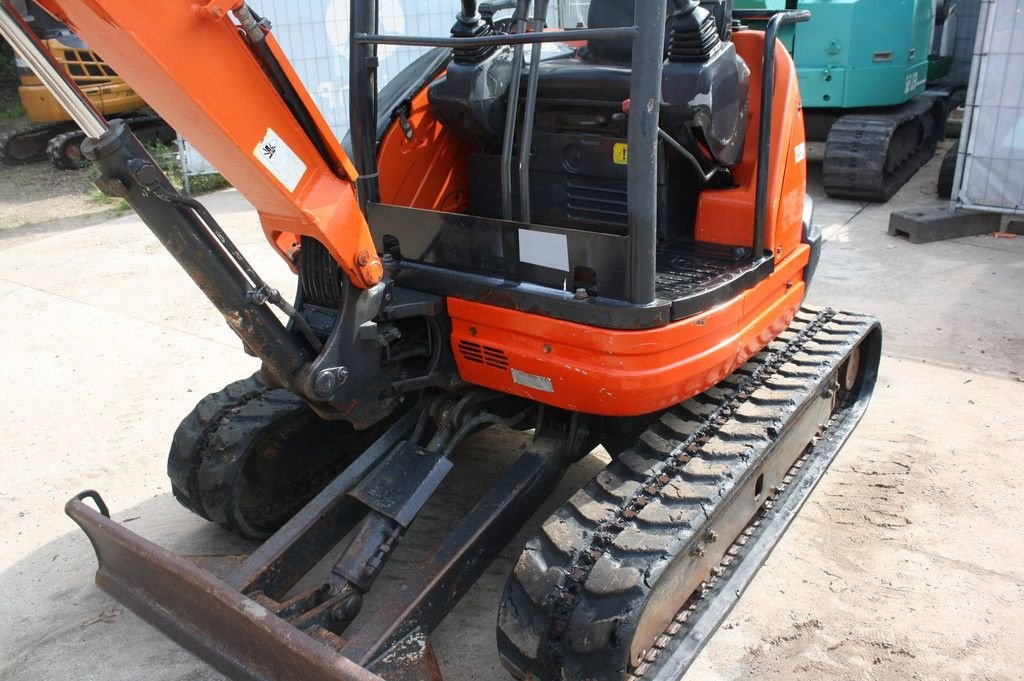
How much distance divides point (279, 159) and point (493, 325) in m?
0.89

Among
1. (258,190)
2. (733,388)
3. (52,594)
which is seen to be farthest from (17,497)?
(733,388)

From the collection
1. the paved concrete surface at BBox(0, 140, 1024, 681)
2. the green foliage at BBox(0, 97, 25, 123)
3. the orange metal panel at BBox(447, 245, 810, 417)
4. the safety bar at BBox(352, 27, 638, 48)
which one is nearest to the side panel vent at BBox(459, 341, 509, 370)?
the orange metal panel at BBox(447, 245, 810, 417)

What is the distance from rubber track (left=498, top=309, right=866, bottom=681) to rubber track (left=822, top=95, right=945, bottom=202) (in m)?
5.06

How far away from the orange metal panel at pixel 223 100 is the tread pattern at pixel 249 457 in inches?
36.6

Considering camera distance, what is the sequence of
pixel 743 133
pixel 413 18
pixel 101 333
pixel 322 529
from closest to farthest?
pixel 322 529, pixel 743 133, pixel 101 333, pixel 413 18

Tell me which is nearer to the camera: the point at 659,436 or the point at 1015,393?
the point at 659,436

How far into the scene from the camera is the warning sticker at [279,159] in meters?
2.26

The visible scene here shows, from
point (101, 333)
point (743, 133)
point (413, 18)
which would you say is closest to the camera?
point (743, 133)

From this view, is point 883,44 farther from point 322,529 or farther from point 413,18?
point 322,529

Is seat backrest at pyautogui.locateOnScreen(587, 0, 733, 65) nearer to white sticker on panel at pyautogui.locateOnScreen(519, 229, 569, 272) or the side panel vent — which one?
white sticker on panel at pyautogui.locateOnScreen(519, 229, 569, 272)

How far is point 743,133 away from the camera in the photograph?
3162mm

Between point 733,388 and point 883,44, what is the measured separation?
5717 mm

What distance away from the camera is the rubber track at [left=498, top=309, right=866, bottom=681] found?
90.9 inches

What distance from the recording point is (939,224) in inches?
264
